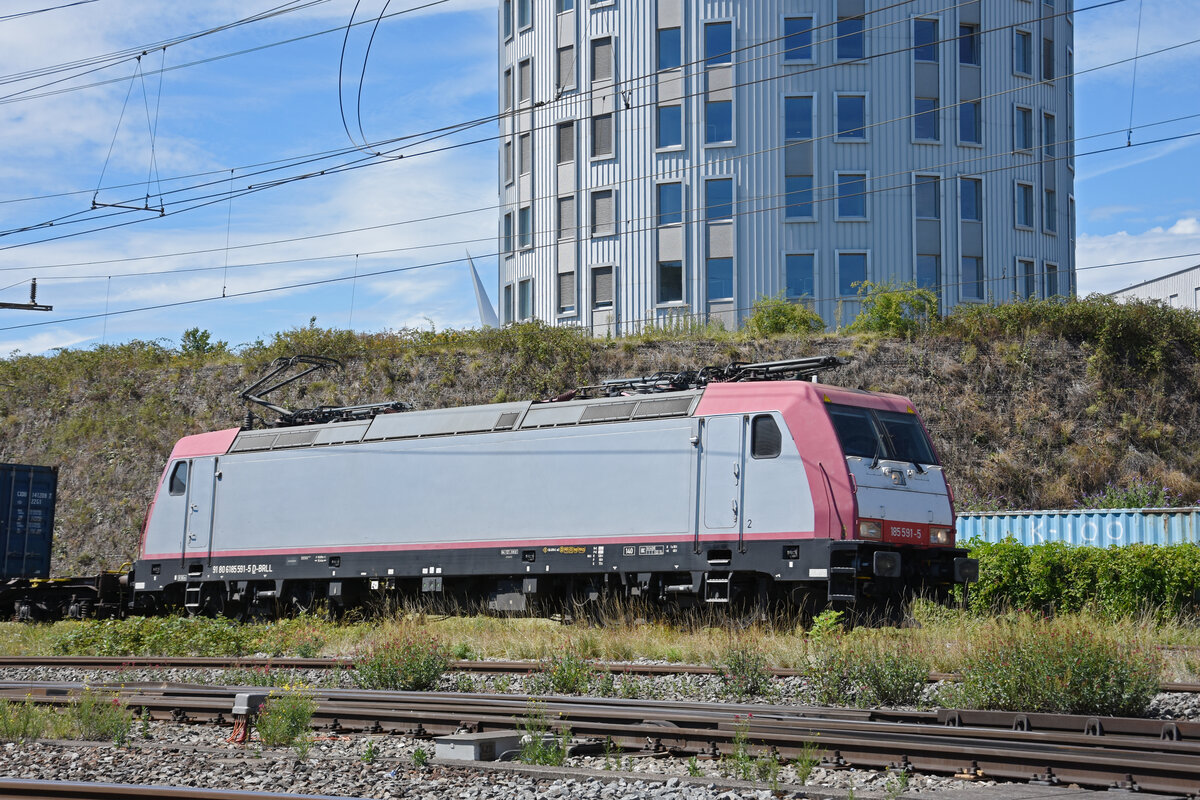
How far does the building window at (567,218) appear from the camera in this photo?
44.8 m

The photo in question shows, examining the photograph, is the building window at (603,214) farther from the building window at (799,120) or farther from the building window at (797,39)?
the building window at (797,39)

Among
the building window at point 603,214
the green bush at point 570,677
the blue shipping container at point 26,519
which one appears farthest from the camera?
the building window at point 603,214

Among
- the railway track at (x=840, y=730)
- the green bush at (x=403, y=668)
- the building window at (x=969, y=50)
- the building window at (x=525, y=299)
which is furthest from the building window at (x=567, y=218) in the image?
the railway track at (x=840, y=730)

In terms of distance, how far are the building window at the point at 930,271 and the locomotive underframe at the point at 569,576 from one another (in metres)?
26.9

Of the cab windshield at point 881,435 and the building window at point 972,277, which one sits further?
the building window at point 972,277

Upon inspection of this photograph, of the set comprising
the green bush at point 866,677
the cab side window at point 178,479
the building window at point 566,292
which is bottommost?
the green bush at point 866,677

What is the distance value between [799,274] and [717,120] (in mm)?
6244

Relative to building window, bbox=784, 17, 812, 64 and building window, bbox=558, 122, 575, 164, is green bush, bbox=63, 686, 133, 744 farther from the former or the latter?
building window, bbox=784, 17, 812, 64

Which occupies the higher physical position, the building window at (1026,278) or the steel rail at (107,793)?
the building window at (1026,278)

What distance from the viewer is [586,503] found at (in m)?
18.2

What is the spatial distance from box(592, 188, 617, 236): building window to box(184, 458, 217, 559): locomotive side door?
23282 mm

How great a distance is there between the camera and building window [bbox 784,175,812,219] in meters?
42.2

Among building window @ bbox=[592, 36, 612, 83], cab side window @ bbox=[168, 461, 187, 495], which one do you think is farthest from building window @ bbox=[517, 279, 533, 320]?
cab side window @ bbox=[168, 461, 187, 495]

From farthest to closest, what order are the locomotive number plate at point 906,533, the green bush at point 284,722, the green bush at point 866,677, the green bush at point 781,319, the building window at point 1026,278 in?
the building window at point 1026,278
the green bush at point 781,319
the locomotive number plate at point 906,533
the green bush at point 866,677
the green bush at point 284,722
